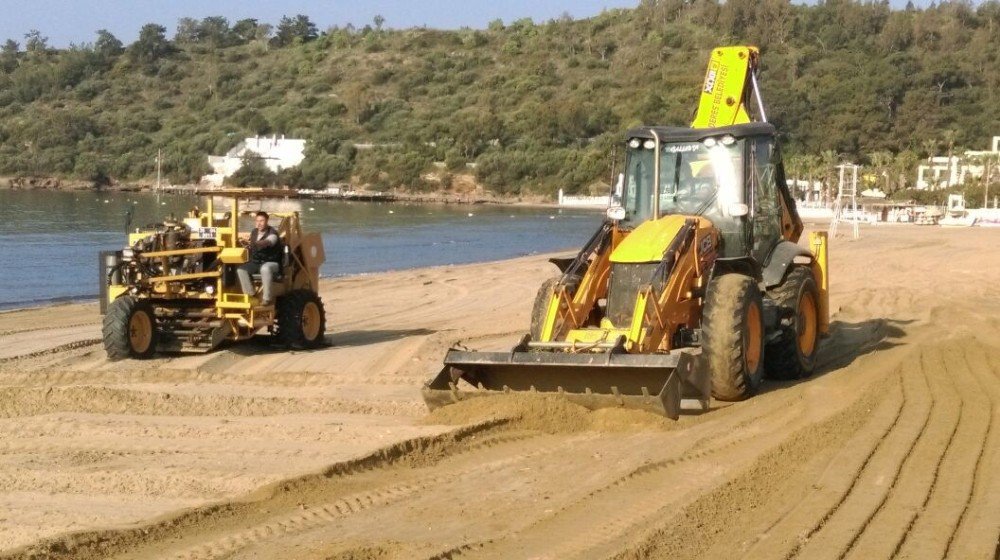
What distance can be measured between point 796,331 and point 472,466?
4581mm

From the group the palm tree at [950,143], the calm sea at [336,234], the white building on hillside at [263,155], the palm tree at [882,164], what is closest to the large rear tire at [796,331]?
the calm sea at [336,234]

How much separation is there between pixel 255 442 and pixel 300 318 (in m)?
5.84

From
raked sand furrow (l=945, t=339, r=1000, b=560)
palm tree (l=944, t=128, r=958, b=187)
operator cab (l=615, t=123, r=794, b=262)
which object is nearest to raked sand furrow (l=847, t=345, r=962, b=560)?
raked sand furrow (l=945, t=339, r=1000, b=560)

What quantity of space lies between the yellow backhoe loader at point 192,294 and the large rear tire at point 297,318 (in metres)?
0.01

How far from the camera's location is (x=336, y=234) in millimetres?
52781

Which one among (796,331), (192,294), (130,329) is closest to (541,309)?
(796,331)

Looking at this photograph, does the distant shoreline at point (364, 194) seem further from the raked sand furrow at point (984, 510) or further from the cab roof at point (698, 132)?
the raked sand furrow at point (984, 510)

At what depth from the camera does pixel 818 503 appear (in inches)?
266

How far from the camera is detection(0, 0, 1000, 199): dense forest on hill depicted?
347 ft

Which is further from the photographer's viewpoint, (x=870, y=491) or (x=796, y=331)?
(x=796, y=331)

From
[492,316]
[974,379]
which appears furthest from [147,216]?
[974,379]

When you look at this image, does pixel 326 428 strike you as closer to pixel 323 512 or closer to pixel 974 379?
pixel 323 512

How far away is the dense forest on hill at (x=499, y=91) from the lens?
10569cm

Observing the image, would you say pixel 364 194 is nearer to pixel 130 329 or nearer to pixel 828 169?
pixel 828 169
